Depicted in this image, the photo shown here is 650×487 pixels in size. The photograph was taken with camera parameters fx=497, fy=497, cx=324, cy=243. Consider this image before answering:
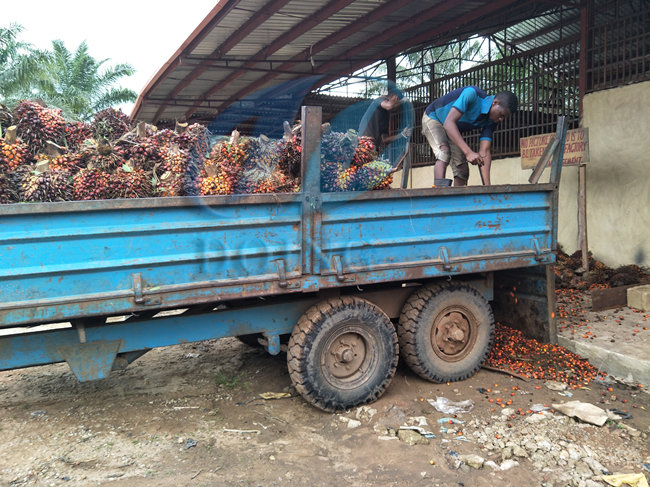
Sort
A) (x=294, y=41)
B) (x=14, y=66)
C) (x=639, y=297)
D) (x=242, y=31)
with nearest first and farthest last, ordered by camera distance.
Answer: (x=639, y=297), (x=242, y=31), (x=294, y=41), (x=14, y=66)

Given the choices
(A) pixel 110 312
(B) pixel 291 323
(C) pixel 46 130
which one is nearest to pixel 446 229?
(B) pixel 291 323

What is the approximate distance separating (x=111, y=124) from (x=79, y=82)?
2043cm

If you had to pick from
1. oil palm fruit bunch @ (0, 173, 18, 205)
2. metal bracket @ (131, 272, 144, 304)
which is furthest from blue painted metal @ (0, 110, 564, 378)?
oil palm fruit bunch @ (0, 173, 18, 205)

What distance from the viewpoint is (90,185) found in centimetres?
316

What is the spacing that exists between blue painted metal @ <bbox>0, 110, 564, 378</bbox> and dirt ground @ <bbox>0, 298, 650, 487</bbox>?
1.82ft

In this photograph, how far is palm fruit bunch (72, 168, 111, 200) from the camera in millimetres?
3127

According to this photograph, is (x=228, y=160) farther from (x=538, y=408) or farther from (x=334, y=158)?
(x=538, y=408)

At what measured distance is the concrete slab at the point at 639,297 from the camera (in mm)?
5273

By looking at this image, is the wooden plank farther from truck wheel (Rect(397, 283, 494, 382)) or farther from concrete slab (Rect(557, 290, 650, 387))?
truck wheel (Rect(397, 283, 494, 382))

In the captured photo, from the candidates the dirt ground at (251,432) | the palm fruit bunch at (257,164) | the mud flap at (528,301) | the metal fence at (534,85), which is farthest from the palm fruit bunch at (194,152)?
the metal fence at (534,85)

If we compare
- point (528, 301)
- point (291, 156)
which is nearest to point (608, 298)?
point (528, 301)

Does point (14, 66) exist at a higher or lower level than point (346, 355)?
higher

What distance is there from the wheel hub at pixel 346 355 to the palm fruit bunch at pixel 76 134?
2.37 meters

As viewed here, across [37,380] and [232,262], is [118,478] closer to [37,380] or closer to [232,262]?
[232,262]
